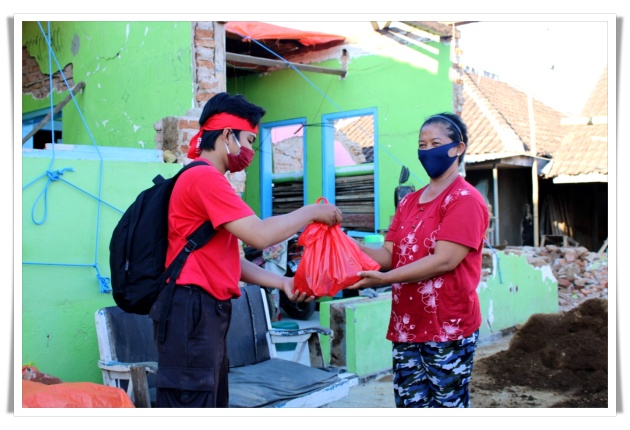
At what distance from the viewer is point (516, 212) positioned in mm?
15805

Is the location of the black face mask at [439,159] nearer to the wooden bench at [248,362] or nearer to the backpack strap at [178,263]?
the backpack strap at [178,263]

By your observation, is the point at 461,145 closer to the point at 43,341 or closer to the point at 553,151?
the point at 43,341

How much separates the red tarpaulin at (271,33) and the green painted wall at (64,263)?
383cm

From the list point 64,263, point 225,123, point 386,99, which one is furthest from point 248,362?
point 386,99

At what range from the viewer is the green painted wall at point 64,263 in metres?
4.20

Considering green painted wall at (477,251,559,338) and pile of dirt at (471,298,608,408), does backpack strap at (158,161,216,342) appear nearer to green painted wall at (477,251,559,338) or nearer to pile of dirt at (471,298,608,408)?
pile of dirt at (471,298,608,408)

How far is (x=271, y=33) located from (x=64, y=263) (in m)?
4.72

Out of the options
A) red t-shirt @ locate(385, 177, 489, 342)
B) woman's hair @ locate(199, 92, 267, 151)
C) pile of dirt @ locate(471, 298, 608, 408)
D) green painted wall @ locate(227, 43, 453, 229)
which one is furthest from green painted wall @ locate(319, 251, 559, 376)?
woman's hair @ locate(199, 92, 267, 151)

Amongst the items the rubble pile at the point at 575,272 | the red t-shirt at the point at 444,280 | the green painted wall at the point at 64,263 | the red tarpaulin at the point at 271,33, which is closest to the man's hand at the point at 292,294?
the red t-shirt at the point at 444,280

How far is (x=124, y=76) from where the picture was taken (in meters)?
6.40

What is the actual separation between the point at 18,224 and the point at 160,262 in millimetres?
1203

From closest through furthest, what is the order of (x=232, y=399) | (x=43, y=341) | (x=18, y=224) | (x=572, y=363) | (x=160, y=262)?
(x=160, y=262)
(x=18, y=224)
(x=232, y=399)
(x=43, y=341)
(x=572, y=363)

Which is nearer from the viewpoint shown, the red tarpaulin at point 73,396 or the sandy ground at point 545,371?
the red tarpaulin at point 73,396

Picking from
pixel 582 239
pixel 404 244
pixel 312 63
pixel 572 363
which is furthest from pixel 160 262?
pixel 582 239
